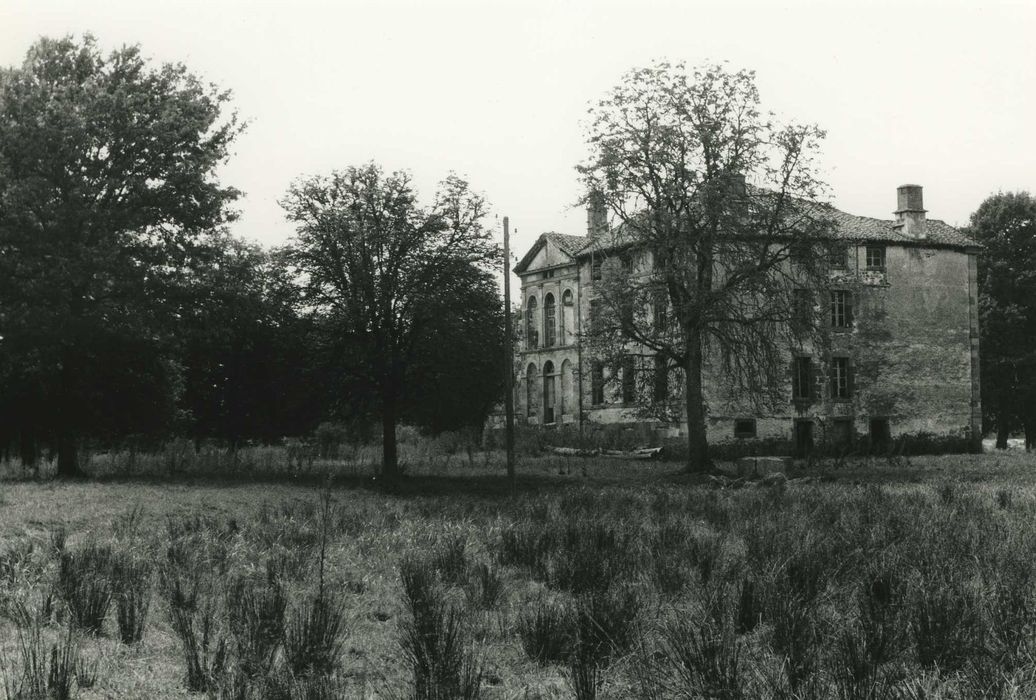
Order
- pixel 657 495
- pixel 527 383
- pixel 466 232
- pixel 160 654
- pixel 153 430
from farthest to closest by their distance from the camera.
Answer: pixel 527 383 → pixel 153 430 → pixel 466 232 → pixel 657 495 → pixel 160 654

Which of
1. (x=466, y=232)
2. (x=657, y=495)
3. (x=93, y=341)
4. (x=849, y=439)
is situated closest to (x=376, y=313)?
(x=466, y=232)

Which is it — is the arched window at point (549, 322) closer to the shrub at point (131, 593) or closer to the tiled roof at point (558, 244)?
the tiled roof at point (558, 244)

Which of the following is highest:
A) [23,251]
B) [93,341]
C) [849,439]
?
[23,251]

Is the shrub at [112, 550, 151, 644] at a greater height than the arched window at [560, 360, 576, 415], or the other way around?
the arched window at [560, 360, 576, 415]

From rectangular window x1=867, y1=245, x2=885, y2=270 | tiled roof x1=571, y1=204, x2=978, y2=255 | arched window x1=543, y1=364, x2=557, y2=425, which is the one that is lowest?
arched window x1=543, y1=364, x2=557, y2=425

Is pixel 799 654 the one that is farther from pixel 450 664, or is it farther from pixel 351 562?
pixel 351 562

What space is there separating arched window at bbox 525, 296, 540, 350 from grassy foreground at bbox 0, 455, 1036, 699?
40927 mm

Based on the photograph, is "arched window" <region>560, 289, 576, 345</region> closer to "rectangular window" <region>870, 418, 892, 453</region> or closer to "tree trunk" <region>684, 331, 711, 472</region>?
"rectangular window" <region>870, 418, 892, 453</region>

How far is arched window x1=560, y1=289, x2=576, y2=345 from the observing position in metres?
52.1

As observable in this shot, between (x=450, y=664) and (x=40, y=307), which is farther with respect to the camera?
(x=40, y=307)

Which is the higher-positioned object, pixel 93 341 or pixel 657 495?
pixel 93 341

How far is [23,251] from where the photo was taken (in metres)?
24.7

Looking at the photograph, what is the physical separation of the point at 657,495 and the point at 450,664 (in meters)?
12.4

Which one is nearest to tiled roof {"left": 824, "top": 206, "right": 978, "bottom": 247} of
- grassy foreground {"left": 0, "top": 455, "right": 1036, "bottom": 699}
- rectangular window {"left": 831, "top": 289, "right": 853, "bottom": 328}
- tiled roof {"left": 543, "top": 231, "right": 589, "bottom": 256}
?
rectangular window {"left": 831, "top": 289, "right": 853, "bottom": 328}
